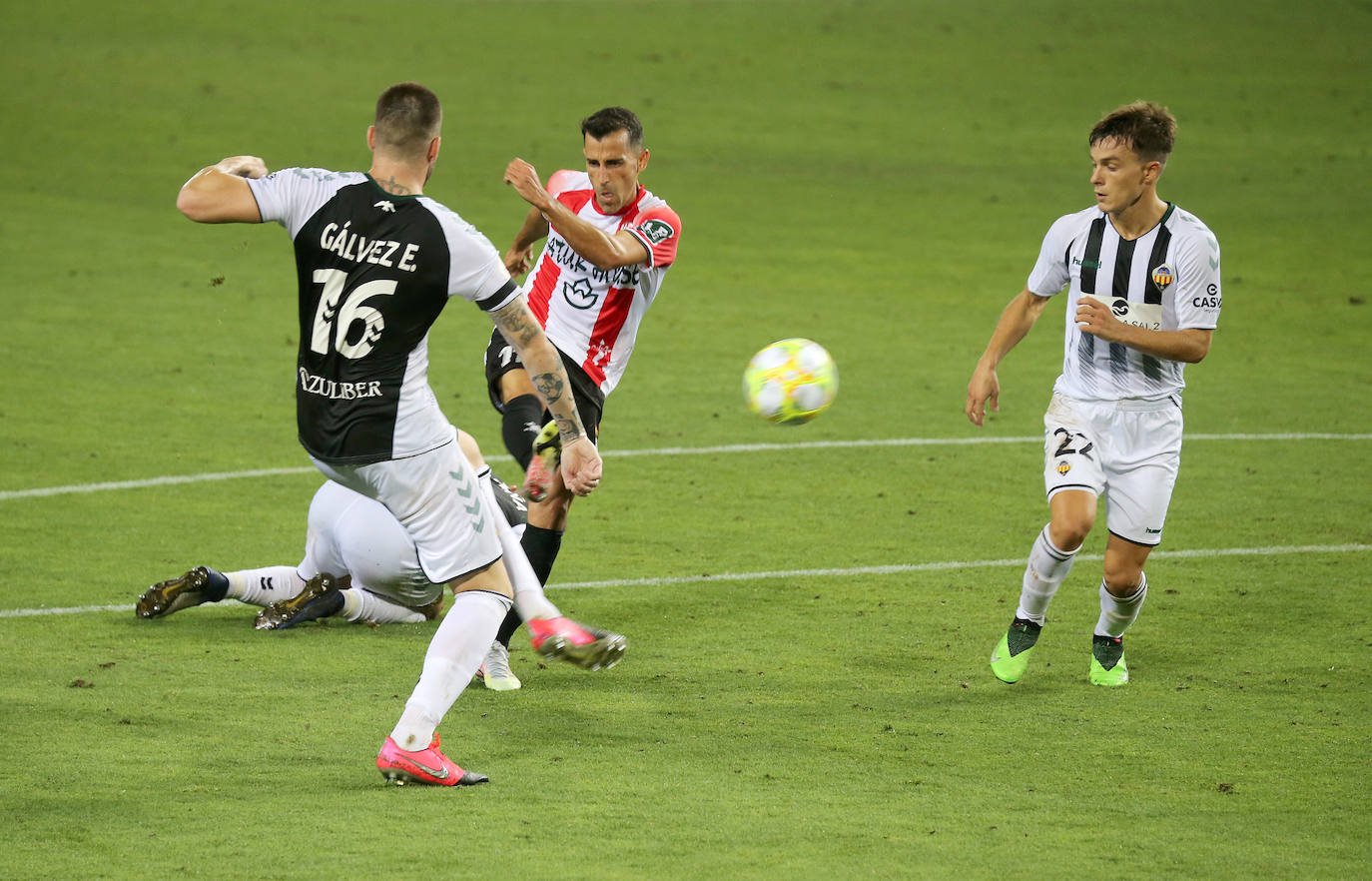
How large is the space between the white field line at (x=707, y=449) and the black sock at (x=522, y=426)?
334cm

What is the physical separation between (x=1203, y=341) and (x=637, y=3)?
29.2 meters

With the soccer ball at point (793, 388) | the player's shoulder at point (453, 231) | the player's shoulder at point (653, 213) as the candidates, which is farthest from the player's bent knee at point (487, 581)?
the player's shoulder at point (653, 213)

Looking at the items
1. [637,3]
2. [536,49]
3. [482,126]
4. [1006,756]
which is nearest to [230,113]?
[482,126]

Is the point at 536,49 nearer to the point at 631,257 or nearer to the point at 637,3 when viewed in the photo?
the point at 637,3

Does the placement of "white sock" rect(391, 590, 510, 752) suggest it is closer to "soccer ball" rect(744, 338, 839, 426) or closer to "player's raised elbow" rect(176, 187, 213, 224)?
"player's raised elbow" rect(176, 187, 213, 224)

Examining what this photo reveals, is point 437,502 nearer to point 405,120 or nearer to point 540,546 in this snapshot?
point 405,120

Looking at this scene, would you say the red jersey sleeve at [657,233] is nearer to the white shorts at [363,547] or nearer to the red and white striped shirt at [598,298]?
the red and white striped shirt at [598,298]

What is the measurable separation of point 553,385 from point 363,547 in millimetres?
2013

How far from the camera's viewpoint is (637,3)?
34.2 metres

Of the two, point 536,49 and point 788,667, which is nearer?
point 788,667

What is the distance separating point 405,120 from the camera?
5.25 metres

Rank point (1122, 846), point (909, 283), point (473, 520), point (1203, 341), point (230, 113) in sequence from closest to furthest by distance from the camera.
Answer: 1. point (1122, 846)
2. point (473, 520)
3. point (1203, 341)
4. point (909, 283)
5. point (230, 113)

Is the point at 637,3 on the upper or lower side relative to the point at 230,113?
upper

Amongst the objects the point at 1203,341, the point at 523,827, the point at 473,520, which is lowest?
the point at 523,827
